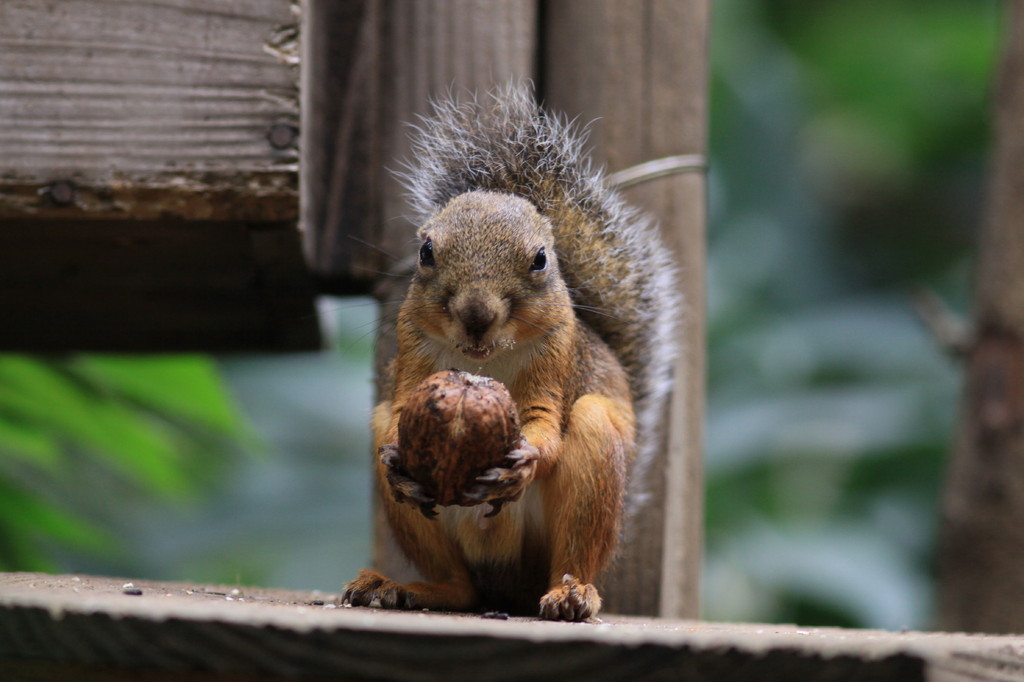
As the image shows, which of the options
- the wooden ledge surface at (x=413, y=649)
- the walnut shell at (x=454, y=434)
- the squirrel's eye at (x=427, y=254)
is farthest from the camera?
the squirrel's eye at (x=427, y=254)

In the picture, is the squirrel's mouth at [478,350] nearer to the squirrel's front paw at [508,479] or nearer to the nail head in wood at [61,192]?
the squirrel's front paw at [508,479]

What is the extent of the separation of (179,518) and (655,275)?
3126 mm

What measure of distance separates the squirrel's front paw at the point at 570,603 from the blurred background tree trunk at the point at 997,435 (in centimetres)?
211

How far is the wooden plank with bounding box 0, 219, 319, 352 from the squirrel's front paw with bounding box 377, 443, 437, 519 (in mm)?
496

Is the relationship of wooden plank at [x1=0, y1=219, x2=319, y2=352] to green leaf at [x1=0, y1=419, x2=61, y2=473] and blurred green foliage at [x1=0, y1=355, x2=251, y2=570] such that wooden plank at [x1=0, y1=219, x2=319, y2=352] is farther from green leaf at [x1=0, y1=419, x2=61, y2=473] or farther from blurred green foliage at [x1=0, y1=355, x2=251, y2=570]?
green leaf at [x1=0, y1=419, x2=61, y2=473]

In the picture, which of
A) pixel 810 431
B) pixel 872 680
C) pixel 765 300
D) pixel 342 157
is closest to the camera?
pixel 872 680

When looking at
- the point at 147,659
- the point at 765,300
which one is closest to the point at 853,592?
the point at 765,300

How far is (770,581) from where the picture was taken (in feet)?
13.2

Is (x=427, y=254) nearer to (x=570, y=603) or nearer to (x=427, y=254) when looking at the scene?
(x=427, y=254)

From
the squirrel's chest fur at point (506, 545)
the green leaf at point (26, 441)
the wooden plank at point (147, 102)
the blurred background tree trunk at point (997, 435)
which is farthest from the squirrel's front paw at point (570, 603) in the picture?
the blurred background tree trunk at point (997, 435)

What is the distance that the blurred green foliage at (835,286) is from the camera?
13.5ft

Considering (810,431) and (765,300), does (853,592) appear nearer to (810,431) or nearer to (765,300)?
(810,431)

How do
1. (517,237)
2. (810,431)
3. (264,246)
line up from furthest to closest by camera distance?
(810,431)
(264,246)
(517,237)

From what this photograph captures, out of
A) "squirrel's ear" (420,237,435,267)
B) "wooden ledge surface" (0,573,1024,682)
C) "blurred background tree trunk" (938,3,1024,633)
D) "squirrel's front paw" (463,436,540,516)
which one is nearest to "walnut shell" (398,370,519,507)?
"squirrel's front paw" (463,436,540,516)
